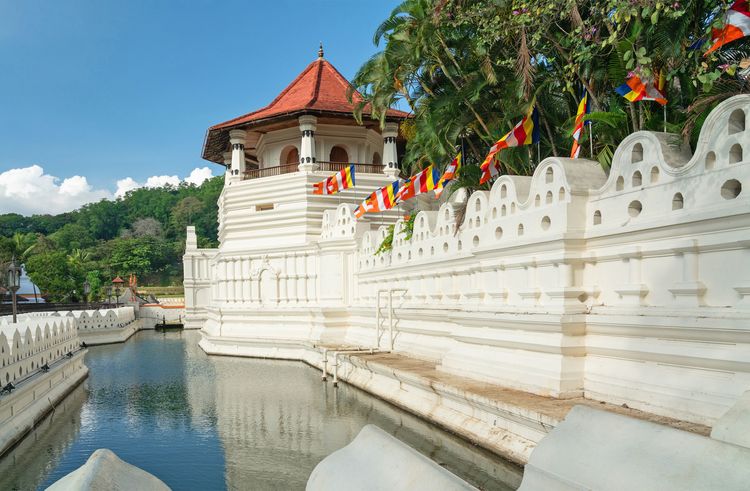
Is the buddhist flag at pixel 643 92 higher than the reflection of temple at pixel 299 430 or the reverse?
higher

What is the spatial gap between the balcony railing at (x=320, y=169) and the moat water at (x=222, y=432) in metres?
8.85

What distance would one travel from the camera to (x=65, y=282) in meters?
55.5

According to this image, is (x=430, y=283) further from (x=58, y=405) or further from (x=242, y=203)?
(x=242, y=203)

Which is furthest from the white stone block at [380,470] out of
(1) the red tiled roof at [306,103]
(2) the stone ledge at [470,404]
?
(1) the red tiled roof at [306,103]

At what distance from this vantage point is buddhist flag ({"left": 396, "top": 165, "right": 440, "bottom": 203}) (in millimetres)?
15987

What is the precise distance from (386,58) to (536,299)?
905 centimetres

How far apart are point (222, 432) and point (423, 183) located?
8.24 metres

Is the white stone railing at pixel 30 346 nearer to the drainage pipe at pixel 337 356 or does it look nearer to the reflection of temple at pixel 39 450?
the reflection of temple at pixel 39 450

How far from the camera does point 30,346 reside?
1259cm

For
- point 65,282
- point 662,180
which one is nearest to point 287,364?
point 662,180

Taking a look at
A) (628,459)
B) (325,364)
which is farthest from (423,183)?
(628,459)

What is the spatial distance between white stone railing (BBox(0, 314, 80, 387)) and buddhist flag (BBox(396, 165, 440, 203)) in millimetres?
9275

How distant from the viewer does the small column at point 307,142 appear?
2297 centimetres

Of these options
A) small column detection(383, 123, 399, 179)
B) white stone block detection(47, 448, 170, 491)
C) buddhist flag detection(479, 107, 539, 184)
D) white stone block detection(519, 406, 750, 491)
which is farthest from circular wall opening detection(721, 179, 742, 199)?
small column detection(383, 123, 399, 179)
